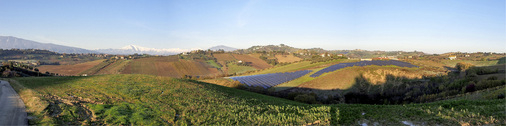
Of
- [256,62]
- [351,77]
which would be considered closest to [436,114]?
[351,77]

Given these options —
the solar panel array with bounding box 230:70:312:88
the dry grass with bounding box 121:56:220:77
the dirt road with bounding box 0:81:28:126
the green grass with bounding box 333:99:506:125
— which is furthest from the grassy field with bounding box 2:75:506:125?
the dry grass with bounding box 121:56:220:77

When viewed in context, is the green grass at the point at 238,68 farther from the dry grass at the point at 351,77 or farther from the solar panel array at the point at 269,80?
the dry grass at the point at 351,77

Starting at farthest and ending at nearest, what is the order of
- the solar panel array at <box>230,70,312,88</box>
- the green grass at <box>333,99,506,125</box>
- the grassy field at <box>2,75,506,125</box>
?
the solar panel array at <box>230,70,312,88</box>
the grassy field at <box>2,75,506,125</box>
the green grass at <box>333,99,506,125</box>

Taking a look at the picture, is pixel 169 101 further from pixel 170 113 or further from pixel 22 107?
pixel 22 107

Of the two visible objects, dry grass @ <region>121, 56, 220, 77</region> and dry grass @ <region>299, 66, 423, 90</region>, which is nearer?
dry grass @ <region>299, 66, 423, 90</region>

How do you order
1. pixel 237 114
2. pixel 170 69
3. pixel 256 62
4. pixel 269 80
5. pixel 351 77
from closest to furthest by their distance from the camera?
pixel 237 114
pixel 351 77
pixel 269 80
pixel 170 69
pixel 256 62

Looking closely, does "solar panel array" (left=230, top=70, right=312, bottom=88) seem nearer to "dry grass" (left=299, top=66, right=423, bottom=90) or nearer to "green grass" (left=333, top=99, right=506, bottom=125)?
"dry grass" (left=299, top=66, right=423, bottom=90)

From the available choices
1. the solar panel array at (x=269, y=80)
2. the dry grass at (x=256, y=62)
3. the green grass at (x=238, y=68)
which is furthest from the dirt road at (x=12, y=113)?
the dry grass at (x=256, y=62)

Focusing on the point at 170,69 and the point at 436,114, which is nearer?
the point at 436,114

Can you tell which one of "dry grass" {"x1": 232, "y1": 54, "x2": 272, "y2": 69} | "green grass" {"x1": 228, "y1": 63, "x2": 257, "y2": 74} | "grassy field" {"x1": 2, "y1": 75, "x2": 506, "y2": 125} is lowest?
"green grass" {"x1": 228, "y1": 63, "x2": 257, "y2": 74}

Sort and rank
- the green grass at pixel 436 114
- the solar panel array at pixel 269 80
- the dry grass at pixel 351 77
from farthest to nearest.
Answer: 1. the solar panel array at pixel 269 80
2. the dry grass at pixel 351 77
3. the green grass at pixel 436 114

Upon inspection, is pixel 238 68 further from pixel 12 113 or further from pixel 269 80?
pixel 12 113

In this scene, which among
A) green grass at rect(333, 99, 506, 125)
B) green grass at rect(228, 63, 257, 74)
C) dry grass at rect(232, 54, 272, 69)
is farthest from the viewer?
dry grass at rect(232, 54, 272, 69)
